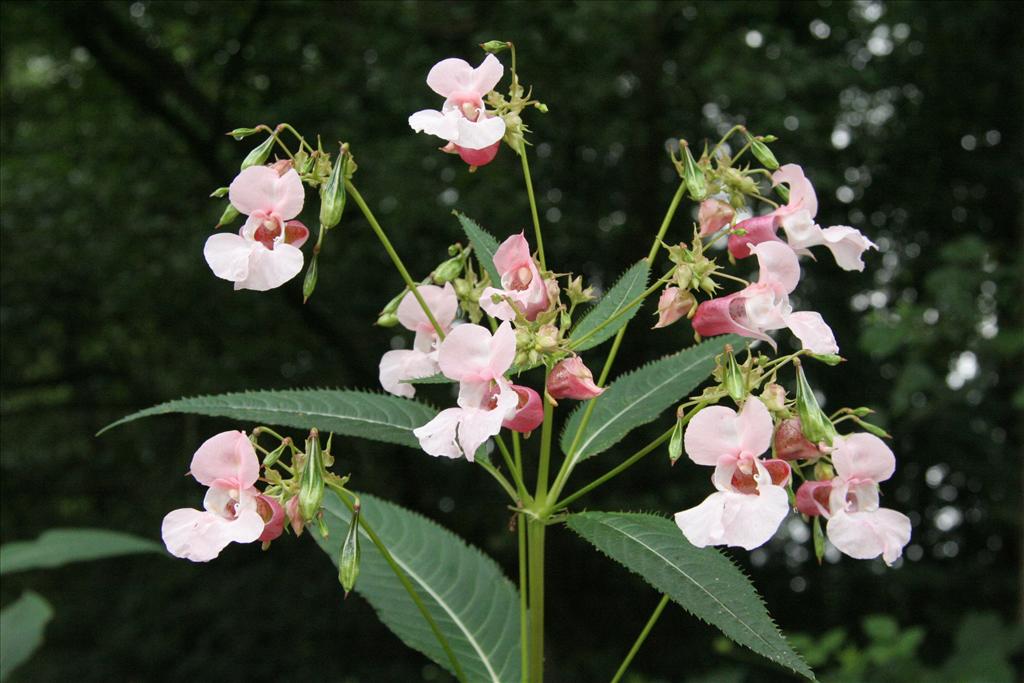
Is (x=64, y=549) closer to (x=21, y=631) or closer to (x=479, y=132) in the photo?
(x=21, y=631)

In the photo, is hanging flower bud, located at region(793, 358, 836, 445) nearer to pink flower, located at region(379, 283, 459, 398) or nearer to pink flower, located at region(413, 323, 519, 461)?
pink flower, located at region(413, 323, 519, 461)

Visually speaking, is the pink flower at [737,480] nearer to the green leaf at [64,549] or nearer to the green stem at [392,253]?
the green stem at [392,253]

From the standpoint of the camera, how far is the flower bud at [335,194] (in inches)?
46.1

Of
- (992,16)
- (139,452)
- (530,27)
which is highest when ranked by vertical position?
(992,16)

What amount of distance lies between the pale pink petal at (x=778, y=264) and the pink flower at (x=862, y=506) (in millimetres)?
197

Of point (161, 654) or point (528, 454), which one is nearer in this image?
point (528, 454)

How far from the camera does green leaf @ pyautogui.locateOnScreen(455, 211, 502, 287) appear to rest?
1315 mm

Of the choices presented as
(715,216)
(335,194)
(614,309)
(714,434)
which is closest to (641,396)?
(614,309)

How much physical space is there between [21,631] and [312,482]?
1214mm

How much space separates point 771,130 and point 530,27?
4.61 ft

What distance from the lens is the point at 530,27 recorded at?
17.8 feet

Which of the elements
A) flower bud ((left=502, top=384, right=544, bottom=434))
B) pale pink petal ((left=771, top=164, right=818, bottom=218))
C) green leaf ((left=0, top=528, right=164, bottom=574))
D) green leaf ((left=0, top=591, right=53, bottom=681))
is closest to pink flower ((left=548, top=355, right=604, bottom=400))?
flower bud ((left=502, top=384, right=544, bottom=434))

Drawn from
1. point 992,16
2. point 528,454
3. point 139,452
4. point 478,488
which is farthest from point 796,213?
point 139,452

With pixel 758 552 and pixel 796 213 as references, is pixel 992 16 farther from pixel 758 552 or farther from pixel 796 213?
pixel 796 213
